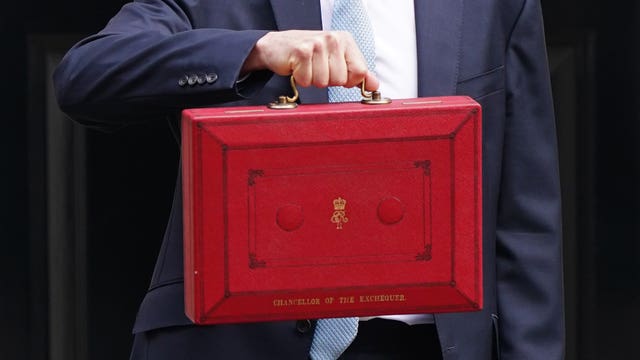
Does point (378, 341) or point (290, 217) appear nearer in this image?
point (290, 217)

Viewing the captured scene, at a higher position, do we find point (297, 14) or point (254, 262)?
point (297, 14)

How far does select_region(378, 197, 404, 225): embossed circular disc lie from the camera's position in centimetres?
238

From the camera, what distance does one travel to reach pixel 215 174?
233cm

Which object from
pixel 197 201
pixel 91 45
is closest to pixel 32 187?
pixel 91 45

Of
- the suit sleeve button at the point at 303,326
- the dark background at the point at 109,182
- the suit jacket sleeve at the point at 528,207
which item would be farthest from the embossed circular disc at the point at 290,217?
the dark background at the point at 109,182

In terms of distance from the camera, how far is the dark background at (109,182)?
3.50 meters

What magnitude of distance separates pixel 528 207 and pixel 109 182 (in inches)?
40.4

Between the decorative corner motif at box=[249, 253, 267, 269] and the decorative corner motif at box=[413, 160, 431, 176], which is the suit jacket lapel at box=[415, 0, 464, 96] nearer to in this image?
the decorative corner motif at box=[413, 160, 431, 176]

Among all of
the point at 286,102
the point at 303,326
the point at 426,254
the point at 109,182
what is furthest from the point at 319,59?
the point at 109,182

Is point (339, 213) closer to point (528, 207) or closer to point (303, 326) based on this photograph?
point (303, 326)

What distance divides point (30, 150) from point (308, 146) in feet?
4.22

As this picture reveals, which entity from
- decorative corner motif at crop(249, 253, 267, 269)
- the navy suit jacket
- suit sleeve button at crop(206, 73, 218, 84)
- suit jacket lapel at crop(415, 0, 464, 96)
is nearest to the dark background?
the navy suit jacket

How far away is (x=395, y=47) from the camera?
262 centimetres

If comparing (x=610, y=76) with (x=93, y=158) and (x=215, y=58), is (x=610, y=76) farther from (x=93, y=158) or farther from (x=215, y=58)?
(x=215, y=58)
